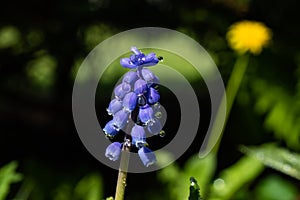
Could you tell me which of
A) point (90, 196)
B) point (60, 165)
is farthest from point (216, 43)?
point (90, 196)

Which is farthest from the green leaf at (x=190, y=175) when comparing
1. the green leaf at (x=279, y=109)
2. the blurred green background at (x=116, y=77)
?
the green leaf at (x=279, y=109)

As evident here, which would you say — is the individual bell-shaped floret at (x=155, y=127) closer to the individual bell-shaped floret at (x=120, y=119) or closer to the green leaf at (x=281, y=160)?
the individual bell-shaped floret at (x=120, y=119)

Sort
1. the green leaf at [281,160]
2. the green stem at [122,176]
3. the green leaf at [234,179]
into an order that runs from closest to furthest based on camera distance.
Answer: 1. the green stem at [122,176]
2. the green leaf at [281,160]
3. the green leaf at [234,179]

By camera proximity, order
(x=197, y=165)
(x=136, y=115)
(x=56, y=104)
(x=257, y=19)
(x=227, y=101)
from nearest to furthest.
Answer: (x=136, y=115), (x=197, y=165), (x=227, y=101), (x=257, y=19), (x=56, y=104)

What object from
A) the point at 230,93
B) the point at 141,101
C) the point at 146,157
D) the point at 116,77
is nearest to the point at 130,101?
the point at 141,101

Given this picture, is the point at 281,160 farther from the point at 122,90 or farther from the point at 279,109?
the point at 279,109

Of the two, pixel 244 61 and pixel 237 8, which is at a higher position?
pixel 237 8

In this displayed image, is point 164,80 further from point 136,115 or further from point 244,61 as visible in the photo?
point 136,115

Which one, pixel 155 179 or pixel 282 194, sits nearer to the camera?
pixel 282 194
